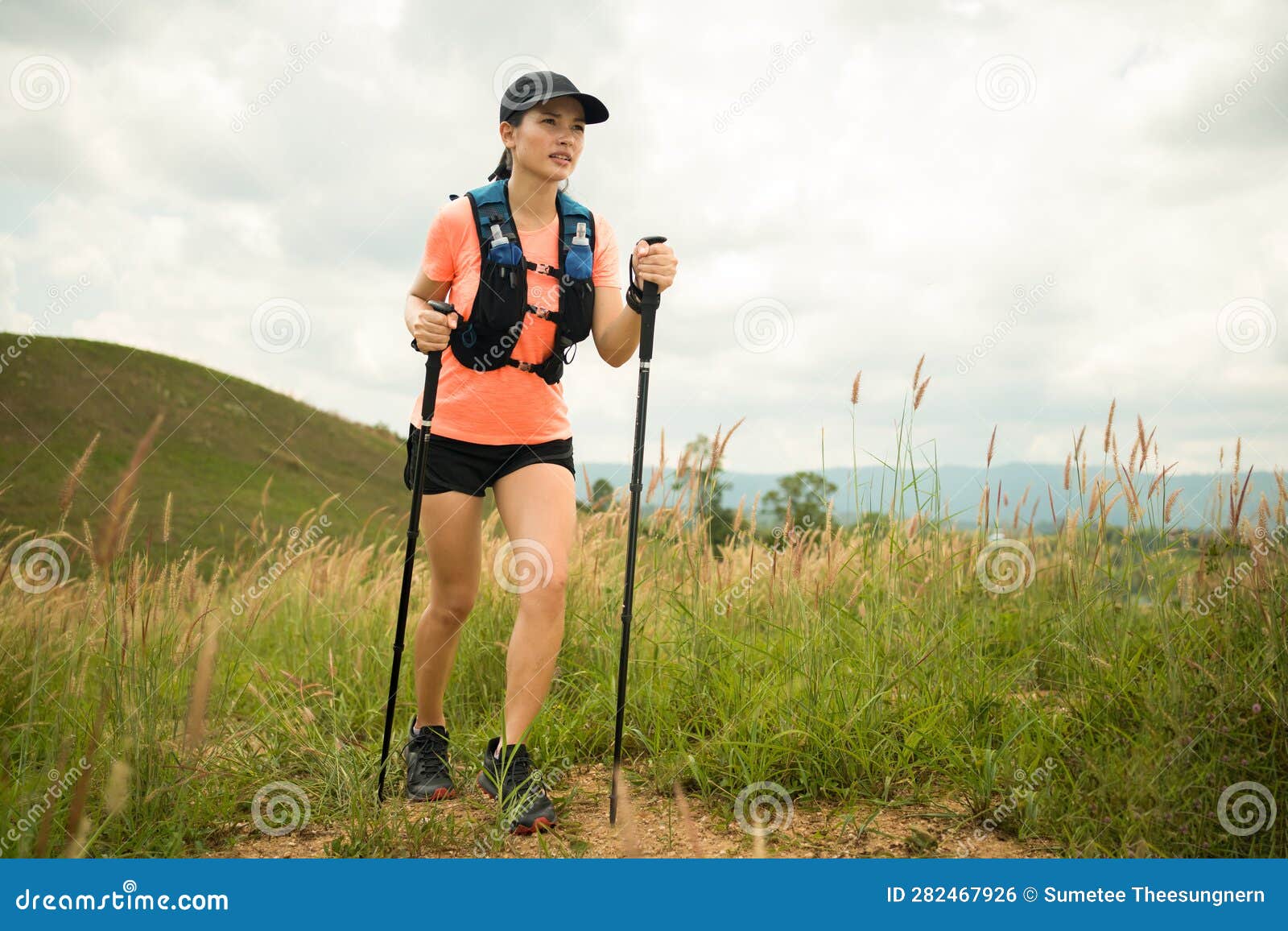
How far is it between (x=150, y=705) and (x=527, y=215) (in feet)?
8.67

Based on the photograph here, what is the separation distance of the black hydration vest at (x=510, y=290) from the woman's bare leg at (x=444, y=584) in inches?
26.1

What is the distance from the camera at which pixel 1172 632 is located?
380 centimetres

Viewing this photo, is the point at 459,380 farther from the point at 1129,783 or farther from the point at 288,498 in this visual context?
the point at 288,498

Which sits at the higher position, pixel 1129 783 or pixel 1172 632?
pixel 1172 632

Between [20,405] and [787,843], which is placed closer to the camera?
[787,843]

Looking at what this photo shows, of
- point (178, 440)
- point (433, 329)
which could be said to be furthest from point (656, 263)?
point (178, 440)

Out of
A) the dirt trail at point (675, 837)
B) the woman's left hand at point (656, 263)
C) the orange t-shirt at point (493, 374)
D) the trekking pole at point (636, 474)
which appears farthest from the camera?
the orange t-shirt at point (493, 374)

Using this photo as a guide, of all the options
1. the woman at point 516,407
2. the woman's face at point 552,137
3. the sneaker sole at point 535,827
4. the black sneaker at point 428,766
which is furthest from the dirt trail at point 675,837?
the woman's face at point 552,137

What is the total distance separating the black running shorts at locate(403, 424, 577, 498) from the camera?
3879mm

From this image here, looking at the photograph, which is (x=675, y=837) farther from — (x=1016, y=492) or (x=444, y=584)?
(x=1016, y=492)

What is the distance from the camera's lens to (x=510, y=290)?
3789mm

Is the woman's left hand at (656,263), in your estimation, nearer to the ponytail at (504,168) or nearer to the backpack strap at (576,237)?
the backpack strap at (576,237)

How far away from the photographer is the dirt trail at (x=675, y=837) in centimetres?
323

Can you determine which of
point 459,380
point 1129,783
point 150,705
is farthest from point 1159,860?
point 150,705
